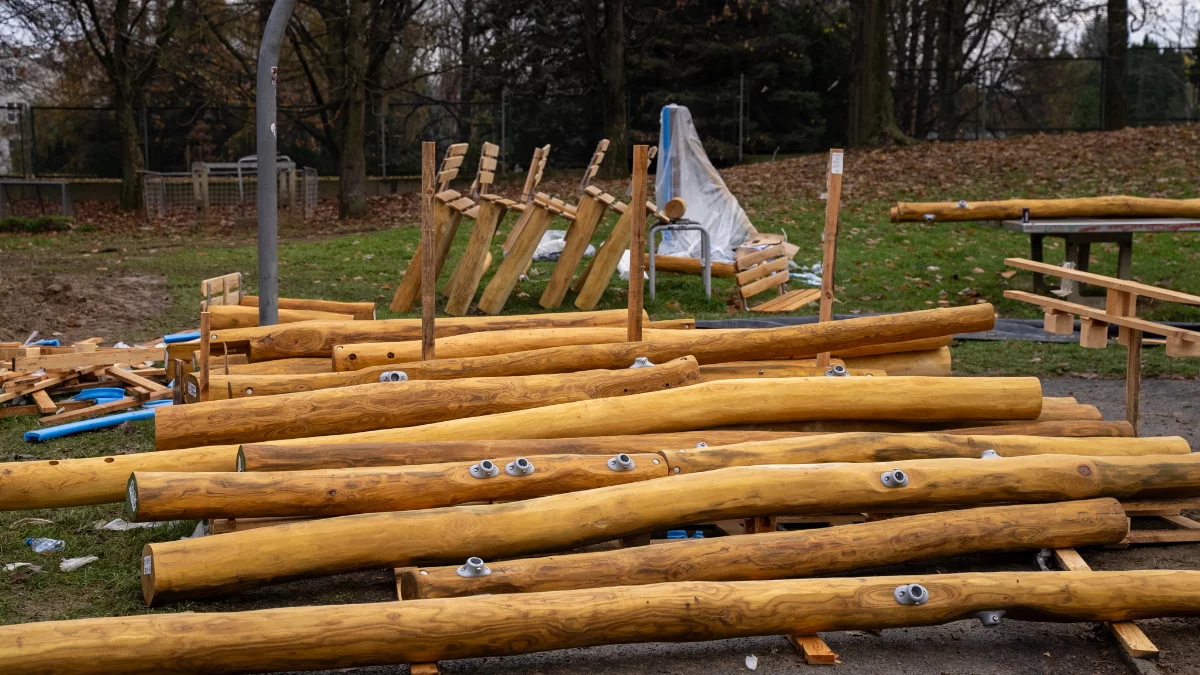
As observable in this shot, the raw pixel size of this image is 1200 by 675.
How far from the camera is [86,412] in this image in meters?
8.12

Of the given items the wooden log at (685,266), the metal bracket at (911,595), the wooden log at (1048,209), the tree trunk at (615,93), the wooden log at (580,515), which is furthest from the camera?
the tree trunk at (615,93)

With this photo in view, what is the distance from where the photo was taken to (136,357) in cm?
943

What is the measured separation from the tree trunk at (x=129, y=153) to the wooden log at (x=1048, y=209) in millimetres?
16259

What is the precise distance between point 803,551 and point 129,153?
21.6 metres

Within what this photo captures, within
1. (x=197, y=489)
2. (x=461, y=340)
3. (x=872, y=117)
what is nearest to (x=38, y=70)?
(x=872, y=117)

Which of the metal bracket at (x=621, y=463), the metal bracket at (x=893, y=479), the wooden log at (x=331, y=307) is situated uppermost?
the wooden log at (x=331, y=307)

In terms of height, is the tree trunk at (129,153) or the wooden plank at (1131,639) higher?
the tree trunk at (129,153)

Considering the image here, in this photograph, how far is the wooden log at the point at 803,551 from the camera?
473cm

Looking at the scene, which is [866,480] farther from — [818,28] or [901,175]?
[818,28]

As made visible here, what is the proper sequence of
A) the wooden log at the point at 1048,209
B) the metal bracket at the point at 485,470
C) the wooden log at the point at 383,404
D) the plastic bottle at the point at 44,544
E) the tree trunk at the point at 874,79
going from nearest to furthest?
the metal bracket at the point at 485,470
the plastic bottle at the point at 44,544
the wooden log at the point at 383,404
the wooden log at the point at 1048,209
the tree trunk at the point at 874,79

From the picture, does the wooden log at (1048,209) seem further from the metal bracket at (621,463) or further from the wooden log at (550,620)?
the wooden log at (550,620)

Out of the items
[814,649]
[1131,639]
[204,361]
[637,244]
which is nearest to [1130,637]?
[1131,639]

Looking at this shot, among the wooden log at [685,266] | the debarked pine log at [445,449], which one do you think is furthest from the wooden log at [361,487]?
the wooden log at [685,266]

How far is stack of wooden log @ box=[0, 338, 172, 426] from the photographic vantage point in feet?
27.3
